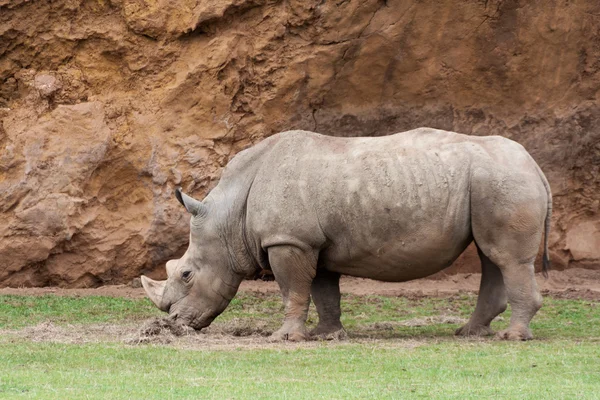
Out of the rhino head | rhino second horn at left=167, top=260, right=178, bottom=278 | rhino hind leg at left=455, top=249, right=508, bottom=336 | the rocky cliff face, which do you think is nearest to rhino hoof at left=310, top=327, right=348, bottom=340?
the rhino head

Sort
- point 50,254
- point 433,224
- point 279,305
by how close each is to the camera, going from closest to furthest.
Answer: point 433,224 → point 279,305 → point 50,254

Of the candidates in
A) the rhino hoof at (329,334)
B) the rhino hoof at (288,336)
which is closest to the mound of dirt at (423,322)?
the rhino hoof at (329,334)

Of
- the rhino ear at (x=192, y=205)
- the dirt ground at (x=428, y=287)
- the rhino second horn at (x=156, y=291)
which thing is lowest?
the dirt ground at (x=428, y=287)

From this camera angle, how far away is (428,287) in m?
17.8

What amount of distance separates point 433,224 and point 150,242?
6461mm

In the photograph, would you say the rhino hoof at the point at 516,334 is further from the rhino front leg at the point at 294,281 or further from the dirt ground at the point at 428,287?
the dirt ground at the point at 428,287

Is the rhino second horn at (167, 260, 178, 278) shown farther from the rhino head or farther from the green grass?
the green grass

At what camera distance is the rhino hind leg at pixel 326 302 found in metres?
12.9

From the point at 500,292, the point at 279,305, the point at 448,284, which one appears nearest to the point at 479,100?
the point at 448,284

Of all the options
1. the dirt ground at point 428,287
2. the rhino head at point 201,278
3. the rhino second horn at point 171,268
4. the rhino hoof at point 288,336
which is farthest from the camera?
the dirt ground at point 428,287

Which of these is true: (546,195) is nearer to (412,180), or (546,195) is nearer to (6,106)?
(412,180)

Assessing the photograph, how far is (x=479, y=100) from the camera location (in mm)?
18344

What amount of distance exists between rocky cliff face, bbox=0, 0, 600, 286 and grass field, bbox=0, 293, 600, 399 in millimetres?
3024

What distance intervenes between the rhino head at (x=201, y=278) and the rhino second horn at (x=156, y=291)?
0.03 meters
